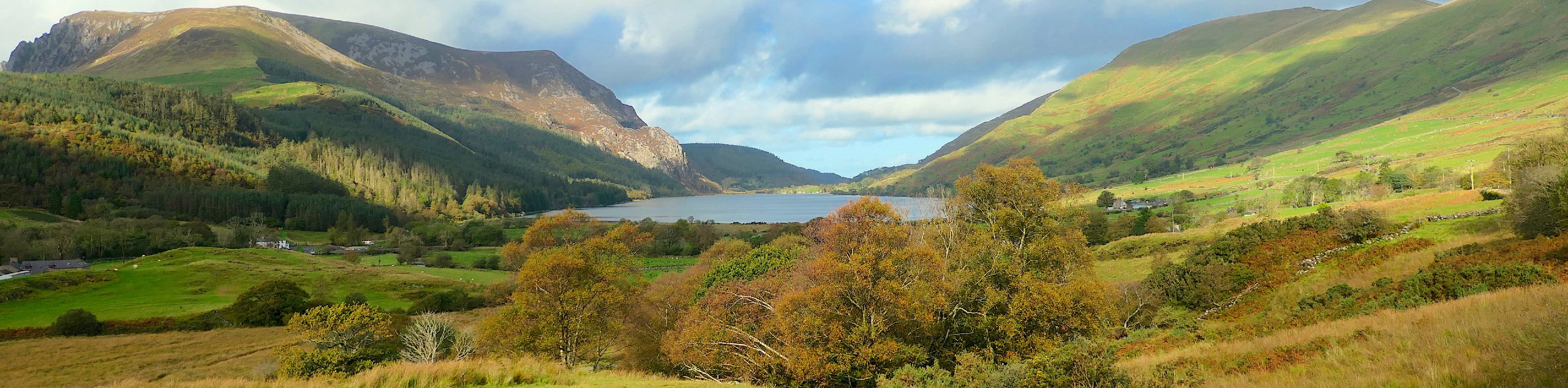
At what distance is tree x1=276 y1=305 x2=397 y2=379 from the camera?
26.1m

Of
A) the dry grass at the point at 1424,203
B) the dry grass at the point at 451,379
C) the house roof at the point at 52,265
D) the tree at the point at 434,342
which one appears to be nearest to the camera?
the dry grass at the point at 451,379

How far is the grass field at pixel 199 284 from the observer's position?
5172 centimetres

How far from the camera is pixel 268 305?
5269 centimetres

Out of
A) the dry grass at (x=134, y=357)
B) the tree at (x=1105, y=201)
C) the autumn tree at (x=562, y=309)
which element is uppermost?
the autumn tree at (x=562, y=309)

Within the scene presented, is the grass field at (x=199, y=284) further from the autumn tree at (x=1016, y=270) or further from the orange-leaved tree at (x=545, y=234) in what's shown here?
the autumn tree at (x=1016, y=270)

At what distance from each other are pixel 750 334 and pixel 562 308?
30.2ft

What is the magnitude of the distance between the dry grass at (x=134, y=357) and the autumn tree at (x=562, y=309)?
16.9 metres

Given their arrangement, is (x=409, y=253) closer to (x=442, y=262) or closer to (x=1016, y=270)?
(x=442, y=262)

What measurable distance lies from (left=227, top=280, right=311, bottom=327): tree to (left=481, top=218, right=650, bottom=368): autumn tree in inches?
1431

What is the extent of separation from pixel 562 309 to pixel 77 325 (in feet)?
152

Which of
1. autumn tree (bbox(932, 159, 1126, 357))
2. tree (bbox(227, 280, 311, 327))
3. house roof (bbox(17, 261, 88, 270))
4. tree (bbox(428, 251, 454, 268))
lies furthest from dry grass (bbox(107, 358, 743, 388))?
house roof (bbox(17, 261, 88, 270))

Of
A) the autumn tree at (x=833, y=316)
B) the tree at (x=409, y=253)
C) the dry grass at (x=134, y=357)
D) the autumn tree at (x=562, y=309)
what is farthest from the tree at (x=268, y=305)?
the autumn tree at (x=833, y=316)

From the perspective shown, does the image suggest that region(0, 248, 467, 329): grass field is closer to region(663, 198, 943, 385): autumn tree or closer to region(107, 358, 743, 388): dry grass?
region(663, 198, 943, 385): autumn tree

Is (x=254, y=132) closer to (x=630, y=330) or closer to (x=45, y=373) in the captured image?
(x=45, y=373)
